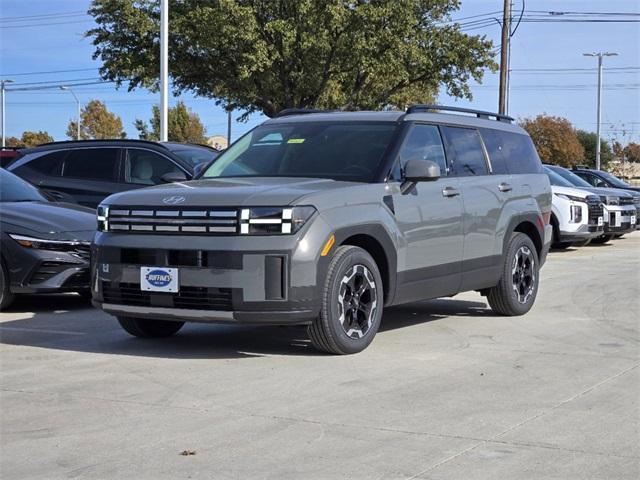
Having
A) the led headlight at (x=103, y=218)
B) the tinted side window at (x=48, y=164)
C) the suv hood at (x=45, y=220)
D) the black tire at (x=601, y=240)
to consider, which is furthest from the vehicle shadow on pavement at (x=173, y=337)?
the black tire at (x=601, y=240)

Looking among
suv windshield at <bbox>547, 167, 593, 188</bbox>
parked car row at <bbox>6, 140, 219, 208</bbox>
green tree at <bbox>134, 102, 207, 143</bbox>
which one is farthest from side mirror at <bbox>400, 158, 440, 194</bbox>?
green tree at <bbox>134, 102, 207, 143</bbox>

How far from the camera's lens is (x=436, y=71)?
35.5 metres

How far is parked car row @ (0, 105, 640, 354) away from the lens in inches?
256

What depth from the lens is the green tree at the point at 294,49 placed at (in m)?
31.9

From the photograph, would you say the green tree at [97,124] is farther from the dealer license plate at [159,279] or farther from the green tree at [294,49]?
the dealer license plate at [159,279]

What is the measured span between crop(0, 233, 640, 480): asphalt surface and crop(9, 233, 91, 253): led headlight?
68 cm

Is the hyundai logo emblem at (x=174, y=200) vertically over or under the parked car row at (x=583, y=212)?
over

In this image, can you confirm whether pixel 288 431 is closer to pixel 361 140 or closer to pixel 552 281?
pixel 361 140

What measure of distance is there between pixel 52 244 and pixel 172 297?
2.88 metres

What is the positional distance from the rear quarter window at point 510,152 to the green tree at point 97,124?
72.4 metres

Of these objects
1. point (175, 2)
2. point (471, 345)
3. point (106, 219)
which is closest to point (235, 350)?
point (106, 219)

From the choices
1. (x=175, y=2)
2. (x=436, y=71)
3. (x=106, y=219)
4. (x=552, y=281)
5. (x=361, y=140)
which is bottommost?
(x=552, y=281)

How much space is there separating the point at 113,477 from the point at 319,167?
389 centimetres

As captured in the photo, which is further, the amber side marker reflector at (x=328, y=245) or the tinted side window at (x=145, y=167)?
the tinted side window at (x=145, y=167)
